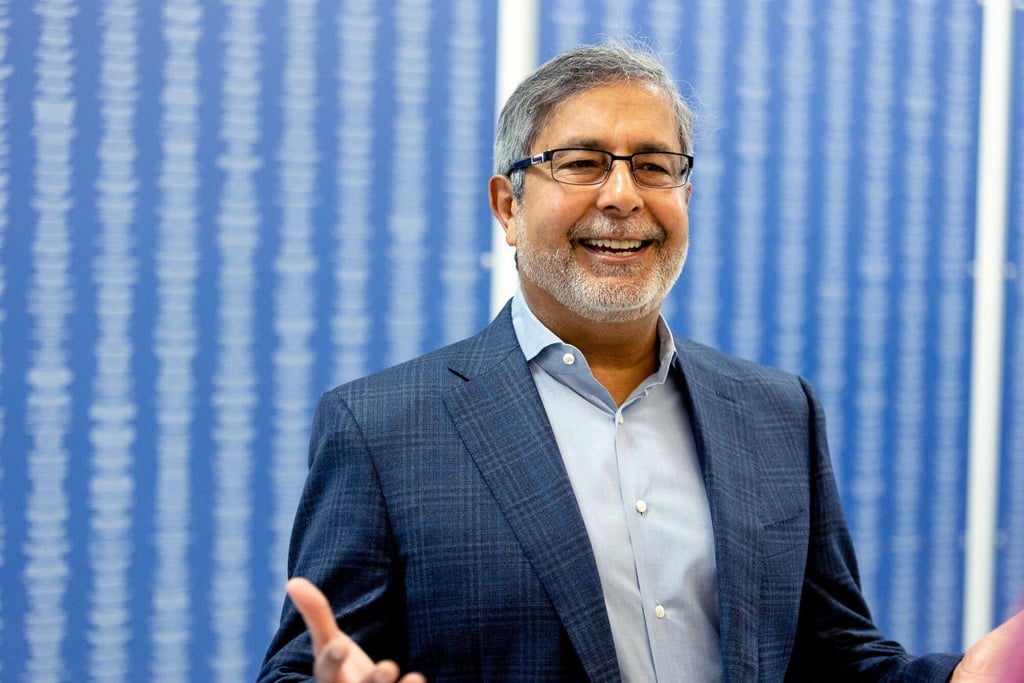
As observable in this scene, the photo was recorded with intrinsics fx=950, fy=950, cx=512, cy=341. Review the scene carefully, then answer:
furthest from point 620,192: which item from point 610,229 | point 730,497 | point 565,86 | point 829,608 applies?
point 829,608

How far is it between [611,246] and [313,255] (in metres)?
0.56

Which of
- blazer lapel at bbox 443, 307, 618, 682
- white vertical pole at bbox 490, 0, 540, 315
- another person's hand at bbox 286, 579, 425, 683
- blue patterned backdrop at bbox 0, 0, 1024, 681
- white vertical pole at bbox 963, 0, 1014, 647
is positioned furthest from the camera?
white vertical pole at bbox 963, 0, 1014, 647

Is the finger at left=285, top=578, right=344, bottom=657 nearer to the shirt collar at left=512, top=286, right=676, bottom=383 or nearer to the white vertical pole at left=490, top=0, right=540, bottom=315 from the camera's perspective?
the shirt collar at left=512, top=286, right=676, bottom=383

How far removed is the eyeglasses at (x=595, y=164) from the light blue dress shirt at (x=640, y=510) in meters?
0.23

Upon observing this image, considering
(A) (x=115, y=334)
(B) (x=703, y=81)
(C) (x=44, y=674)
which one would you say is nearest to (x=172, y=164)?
(A) (x=115, y=334)

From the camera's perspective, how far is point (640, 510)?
1.38 meters

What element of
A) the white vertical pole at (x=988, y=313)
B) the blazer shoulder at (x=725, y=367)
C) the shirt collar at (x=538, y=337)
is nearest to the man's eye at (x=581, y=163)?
the shirt collar at (x=538, y=337)

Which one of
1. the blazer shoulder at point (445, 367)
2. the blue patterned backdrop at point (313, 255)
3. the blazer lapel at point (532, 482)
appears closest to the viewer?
the blazer lapel at point (532, 482)

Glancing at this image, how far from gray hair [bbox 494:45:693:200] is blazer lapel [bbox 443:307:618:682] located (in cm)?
32

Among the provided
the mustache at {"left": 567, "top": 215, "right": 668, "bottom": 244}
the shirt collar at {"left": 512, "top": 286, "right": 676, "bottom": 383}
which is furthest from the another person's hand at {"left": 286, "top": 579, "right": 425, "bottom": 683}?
the mustache at {"left": 567, "top": 215, "right": 668, "bottom": 244}

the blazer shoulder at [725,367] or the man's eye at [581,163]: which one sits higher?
the man's eye at [581,163]

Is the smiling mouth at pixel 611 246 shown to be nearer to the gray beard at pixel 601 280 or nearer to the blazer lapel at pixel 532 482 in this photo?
the gray beard at pixel 601 280

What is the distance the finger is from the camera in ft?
3.23

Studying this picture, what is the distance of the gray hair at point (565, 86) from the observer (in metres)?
1.49
